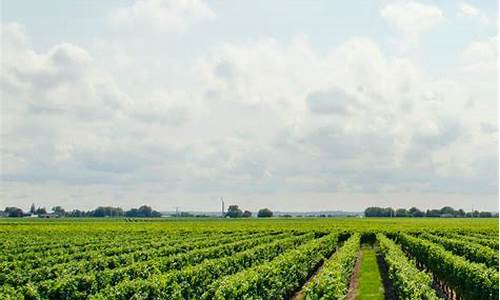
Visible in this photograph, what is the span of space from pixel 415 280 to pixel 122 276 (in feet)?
31.3

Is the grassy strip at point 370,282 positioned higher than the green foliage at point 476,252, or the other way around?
the green foliage at point 476,252

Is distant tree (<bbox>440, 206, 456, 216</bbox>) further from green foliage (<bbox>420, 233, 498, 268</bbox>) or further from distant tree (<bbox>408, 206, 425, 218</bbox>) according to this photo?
green foliage (<bbox>420, 233, 498, 268</bbox>)

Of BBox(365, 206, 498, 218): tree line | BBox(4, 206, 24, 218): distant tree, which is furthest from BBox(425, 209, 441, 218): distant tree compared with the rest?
BBox(4, 206, 24, 218): distant tree

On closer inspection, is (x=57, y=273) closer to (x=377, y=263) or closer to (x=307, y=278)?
(x=307, y=278)

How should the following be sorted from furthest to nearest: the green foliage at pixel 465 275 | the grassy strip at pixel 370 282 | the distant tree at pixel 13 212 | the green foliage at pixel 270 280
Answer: the distant tree at pixel 13 212 < the grassy strip at pixel 370 282 < the green foliage at pixel 465 275 < the green foliage at pixel 270 280

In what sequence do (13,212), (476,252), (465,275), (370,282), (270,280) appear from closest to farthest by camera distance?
(270,280)
(465,275)
(370,282)
(476,252)
(13,212)

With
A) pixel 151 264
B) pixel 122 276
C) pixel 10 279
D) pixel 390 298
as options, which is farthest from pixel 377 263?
pixel 10 279

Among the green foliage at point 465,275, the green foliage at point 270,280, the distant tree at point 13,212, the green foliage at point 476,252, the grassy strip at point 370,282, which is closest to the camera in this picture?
the green foliage at point 270,280

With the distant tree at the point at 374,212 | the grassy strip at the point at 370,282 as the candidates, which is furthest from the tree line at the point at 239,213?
the grassy strip at the point at 370,282

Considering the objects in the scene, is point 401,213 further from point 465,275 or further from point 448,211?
point 465,275

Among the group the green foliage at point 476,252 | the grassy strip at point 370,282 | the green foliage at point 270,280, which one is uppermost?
the green foliage at point 476,252

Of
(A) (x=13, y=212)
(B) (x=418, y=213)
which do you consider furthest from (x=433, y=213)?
(A) (x=13, y=212)

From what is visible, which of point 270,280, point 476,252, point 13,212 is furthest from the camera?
point 13,212

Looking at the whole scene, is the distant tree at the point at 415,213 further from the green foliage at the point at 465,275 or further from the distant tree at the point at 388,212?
the green foliage at the point at 465,275
